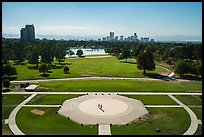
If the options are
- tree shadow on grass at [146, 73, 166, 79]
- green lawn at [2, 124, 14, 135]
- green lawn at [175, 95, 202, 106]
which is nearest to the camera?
green lawn at [2, 124, 14, 135]

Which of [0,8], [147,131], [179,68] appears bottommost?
[147,131]

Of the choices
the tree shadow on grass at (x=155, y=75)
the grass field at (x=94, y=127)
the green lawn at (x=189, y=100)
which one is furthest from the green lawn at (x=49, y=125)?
the tree shadow on grass at (x=155, y=75)

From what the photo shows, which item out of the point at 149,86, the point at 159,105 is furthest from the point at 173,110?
the point at 149,86

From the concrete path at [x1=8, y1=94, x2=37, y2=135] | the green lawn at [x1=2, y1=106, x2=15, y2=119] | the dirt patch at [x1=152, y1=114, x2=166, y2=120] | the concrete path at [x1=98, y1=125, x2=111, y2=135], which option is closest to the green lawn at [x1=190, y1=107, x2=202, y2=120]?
the dirt patch at [x1=152, y1=114, x2=166, y2=120]

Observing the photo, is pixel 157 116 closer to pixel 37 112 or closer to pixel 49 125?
pixel 49 125

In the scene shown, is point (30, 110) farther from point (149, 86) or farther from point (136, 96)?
point (149, 86)

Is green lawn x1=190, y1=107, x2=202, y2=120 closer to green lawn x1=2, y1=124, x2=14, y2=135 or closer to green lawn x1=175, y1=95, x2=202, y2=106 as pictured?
green lawn x1=175, y1=95, x2=202, y2=106
